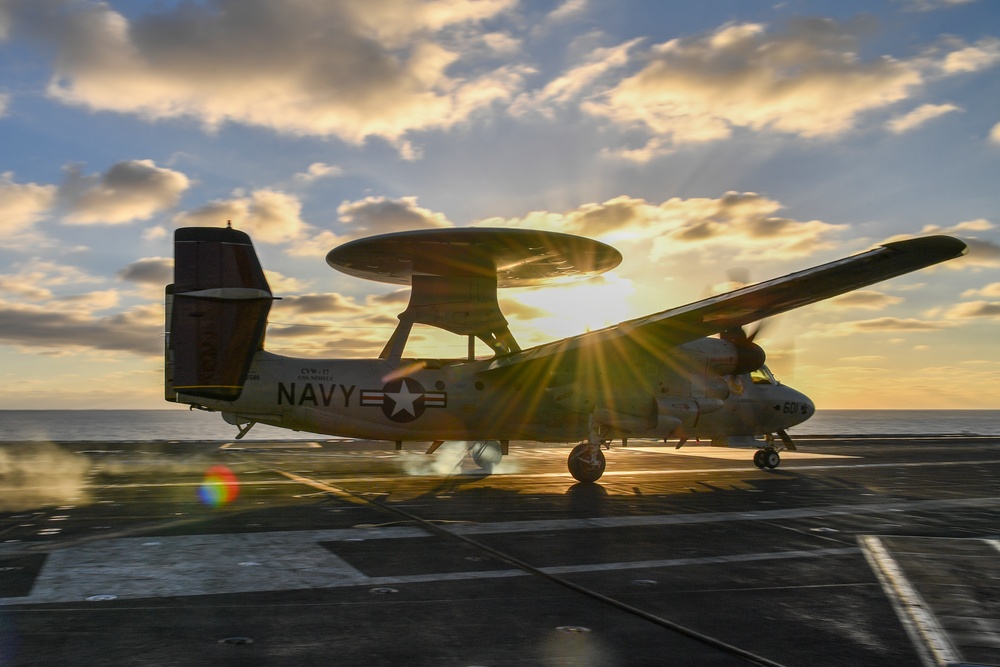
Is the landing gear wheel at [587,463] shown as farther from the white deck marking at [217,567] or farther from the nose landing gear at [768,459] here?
the white deck marking at [217,567]

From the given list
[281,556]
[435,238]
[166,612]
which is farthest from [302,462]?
[166,612]

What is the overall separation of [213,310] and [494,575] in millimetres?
11806

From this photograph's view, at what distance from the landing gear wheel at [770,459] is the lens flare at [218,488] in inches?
698

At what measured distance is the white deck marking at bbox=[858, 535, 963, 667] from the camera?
644 cm

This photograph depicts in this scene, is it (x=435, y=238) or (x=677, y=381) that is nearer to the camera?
(x=435, y=238)

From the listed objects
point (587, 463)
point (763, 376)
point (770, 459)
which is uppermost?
point (763, 376)

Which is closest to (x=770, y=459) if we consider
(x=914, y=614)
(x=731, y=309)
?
(x=731, y=309)

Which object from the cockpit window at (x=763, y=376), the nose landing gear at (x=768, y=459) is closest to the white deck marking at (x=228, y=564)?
the cockpit window at (x=763, y=376)

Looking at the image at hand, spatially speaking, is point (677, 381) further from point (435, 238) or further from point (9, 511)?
point (9, 511)

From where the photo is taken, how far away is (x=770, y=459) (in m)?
26.2

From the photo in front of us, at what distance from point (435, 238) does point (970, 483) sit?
58.6 feet

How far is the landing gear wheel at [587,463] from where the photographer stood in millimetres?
20391

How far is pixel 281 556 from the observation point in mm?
10328

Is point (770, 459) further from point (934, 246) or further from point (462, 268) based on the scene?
point (462, 268)
